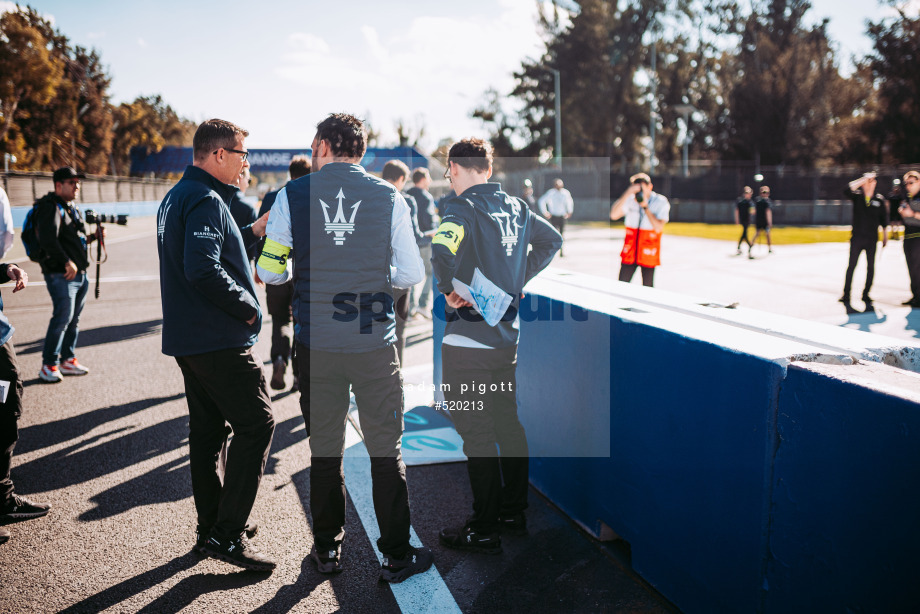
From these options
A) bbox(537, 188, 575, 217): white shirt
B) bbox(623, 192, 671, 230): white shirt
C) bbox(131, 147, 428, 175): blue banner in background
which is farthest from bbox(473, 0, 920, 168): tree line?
bbox(623, 192, 671, 230): white shirt

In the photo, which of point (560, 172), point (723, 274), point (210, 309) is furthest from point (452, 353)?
point (560, 172)

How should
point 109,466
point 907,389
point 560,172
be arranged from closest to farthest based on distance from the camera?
point 907,389 → point 109,466 → point 560,172

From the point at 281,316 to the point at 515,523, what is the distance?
3322 mm

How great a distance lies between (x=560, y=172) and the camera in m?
42.6

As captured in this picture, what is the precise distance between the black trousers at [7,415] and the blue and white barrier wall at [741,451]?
3.05 m

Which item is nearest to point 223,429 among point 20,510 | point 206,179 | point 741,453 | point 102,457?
point 206,179

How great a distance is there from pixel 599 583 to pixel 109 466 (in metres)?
3.30

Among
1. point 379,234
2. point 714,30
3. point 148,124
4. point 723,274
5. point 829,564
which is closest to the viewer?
point 829,564

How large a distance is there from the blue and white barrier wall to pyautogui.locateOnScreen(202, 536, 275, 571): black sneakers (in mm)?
1660

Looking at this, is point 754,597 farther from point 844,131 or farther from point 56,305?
point 844,131

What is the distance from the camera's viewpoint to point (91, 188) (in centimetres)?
3253

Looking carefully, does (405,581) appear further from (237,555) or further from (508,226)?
(508,226)

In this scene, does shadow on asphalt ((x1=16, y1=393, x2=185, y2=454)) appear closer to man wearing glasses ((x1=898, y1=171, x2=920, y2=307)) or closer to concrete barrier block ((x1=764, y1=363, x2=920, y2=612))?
concrete barrier block ((x1=764, y1=363, x2=920, y2=612))

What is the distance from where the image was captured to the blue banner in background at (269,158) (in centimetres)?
3778
